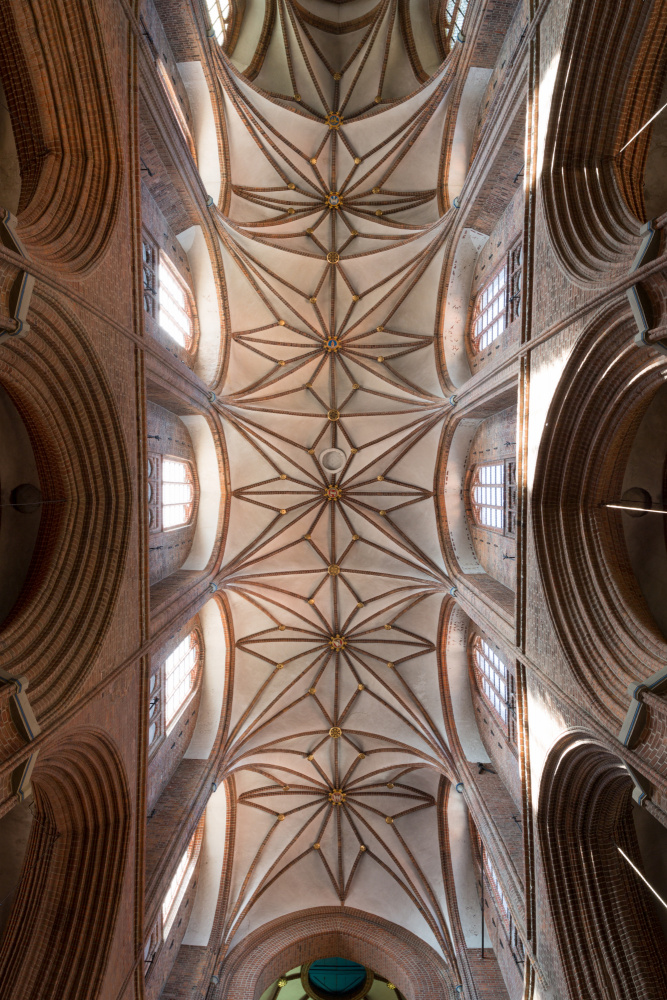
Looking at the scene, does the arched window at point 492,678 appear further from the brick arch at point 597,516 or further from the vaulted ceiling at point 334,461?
the brick arch at point 597,516

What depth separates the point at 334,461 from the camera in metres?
16.9

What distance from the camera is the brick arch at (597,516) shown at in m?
6.70

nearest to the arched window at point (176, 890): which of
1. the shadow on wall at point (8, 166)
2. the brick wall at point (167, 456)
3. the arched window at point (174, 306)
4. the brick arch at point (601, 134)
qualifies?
the brick wall at point (167, 456)

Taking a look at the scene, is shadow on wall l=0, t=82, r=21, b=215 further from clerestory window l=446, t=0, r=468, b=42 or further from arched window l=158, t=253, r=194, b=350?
clerestory window l=446, t=0, r=468, b=42

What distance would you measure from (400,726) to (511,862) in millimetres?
6244

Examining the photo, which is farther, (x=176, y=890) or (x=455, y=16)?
(x=176, y=890)

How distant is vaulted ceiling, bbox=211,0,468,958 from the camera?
13.6 meters

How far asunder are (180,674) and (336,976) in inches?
423

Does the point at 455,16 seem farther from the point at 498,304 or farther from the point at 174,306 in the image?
the point at 174,306

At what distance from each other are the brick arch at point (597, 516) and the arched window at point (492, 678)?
4.57 metres

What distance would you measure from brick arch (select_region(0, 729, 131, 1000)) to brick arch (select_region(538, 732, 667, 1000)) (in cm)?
636

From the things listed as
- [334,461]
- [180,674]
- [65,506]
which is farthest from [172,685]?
[334,461]

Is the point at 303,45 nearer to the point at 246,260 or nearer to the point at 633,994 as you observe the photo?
the point at 246,260

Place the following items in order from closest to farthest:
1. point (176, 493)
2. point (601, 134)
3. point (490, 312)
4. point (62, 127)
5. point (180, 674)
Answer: point (62, 127) → point (601, 134) → point (490, 312) → point (176, 493) → point (180, 674)
